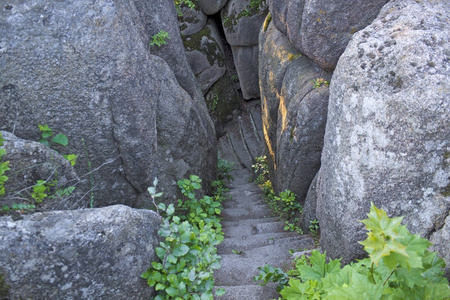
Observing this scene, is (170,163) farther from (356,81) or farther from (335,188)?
(356,81)

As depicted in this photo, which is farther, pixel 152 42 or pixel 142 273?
pixel 152 42

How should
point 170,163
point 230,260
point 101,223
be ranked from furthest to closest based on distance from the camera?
point 170,163, point 230,260, point 101,223

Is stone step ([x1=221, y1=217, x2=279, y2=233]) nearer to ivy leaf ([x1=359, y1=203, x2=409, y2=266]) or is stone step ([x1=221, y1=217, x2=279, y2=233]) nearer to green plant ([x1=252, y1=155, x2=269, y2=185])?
green plant ([x1=252, y1=155, x2=269, y2=185])

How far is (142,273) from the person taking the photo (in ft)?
8.71

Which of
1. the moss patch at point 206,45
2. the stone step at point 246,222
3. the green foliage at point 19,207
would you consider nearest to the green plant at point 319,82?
the stone step at point 246,222

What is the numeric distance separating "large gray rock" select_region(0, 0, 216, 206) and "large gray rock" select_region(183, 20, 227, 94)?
25.8ft

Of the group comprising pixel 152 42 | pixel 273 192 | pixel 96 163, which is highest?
pixel 152 42

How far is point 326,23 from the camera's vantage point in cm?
541

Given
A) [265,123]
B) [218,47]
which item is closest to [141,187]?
[265,123]

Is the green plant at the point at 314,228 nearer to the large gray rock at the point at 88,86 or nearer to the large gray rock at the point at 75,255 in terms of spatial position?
the large gray rock at the point at 88,86

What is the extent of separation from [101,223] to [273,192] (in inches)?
221

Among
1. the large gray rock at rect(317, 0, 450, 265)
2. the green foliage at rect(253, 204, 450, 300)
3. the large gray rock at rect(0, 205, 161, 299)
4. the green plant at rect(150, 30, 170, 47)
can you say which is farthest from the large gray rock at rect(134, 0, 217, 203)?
the green foliage at rect(253, 204, 450, 300)

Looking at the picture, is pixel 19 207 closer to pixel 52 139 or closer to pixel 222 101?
pixel 52 139

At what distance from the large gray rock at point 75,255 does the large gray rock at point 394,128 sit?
183 cm
